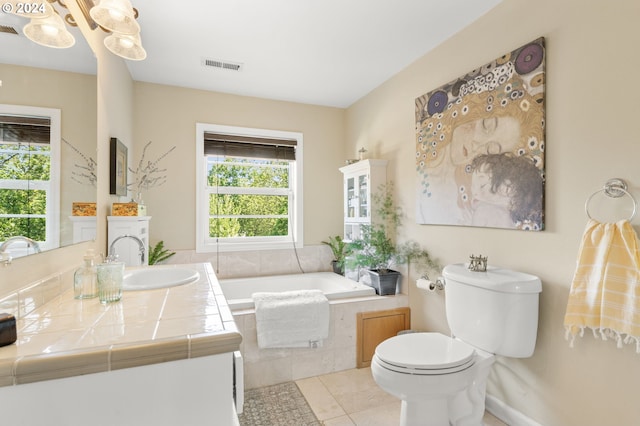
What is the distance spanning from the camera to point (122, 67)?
253 centimetres

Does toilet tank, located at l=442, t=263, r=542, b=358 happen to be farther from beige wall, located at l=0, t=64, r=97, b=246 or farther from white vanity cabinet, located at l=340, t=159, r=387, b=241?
beige wall, located at l=0, t=64, r=97, b=246

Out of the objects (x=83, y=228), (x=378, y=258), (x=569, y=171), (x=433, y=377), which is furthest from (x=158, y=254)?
(x=569, y=171)

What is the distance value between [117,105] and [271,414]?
2295 millimetres

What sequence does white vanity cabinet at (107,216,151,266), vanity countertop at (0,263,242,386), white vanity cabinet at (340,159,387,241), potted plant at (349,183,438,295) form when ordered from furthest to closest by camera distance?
1. white vanity cabinet at (340,159,387,241)
2. potted plant at (349,183,438,295)
3. white vanity cabinet at (107,216,151,266)
4. vanity countertop at (0,263,242,386)

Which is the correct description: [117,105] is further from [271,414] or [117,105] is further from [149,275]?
[271,414]

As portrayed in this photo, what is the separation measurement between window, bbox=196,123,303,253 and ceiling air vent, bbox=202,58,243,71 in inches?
26.6

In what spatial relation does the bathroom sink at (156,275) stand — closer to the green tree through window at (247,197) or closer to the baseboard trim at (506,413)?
the green tree through window at (247,197)

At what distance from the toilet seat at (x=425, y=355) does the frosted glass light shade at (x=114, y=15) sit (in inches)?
73.3

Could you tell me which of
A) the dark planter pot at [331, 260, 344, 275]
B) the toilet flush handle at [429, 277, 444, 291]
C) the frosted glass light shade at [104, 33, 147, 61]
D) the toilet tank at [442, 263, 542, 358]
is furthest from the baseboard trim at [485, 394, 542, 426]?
the frosted glass light shade at [104, 33, 147, 61]

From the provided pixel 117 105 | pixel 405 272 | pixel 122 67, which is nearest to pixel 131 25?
pixel 117 105

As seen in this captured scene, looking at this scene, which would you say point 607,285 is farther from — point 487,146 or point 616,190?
point 487,146

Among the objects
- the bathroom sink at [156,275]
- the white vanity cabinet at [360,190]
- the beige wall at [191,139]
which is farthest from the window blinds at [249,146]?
the bathroom sink at [156,275]

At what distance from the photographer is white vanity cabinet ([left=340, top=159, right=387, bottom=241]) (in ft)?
9.77

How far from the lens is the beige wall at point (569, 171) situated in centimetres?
139
